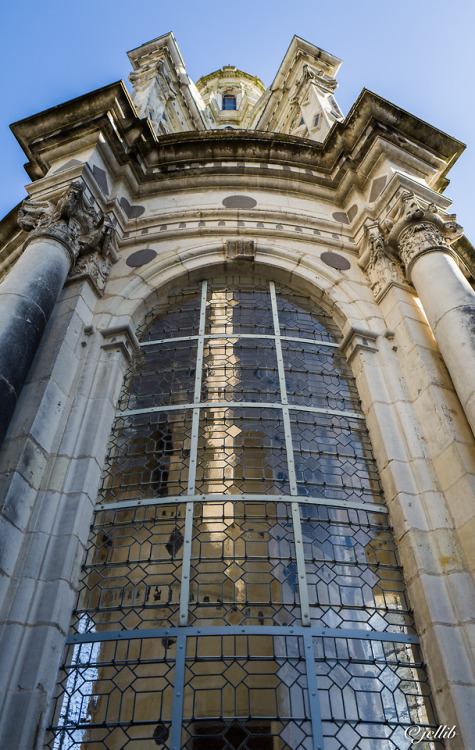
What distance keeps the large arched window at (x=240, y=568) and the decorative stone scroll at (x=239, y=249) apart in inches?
44.6

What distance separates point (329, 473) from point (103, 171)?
230 inches

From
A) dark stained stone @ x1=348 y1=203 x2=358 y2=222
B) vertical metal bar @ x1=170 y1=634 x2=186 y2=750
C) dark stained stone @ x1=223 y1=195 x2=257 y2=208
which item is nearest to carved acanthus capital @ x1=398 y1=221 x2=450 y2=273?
dark stained stone @ x1=348 y1=203 x2=358 y2=222

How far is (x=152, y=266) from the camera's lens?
8039 millimetres

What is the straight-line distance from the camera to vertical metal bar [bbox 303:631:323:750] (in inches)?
157

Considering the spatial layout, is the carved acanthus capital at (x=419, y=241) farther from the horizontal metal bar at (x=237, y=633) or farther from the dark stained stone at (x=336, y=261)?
the horizontal metal bar at (x=237, y=633)

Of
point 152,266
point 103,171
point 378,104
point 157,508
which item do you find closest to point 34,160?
point 103,171

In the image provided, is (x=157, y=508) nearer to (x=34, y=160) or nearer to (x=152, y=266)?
(x=152, y=266)

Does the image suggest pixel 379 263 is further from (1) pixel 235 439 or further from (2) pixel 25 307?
(2) pixel 25 307

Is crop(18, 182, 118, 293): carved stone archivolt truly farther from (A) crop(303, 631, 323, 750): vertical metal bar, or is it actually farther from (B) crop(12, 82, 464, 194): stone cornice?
(A) crop(303, 631, 323, 750): vertical metal bar

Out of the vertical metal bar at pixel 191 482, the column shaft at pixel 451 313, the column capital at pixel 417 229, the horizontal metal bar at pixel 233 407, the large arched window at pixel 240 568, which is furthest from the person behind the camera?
the column capital at pixel 417 229

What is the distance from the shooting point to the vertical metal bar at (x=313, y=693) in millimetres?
4000

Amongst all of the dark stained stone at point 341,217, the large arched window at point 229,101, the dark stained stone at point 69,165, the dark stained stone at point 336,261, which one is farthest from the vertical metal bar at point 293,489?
the large arched window at point 229,101

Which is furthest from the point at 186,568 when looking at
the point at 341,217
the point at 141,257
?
the point at 341,217

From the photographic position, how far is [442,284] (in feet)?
21.4
